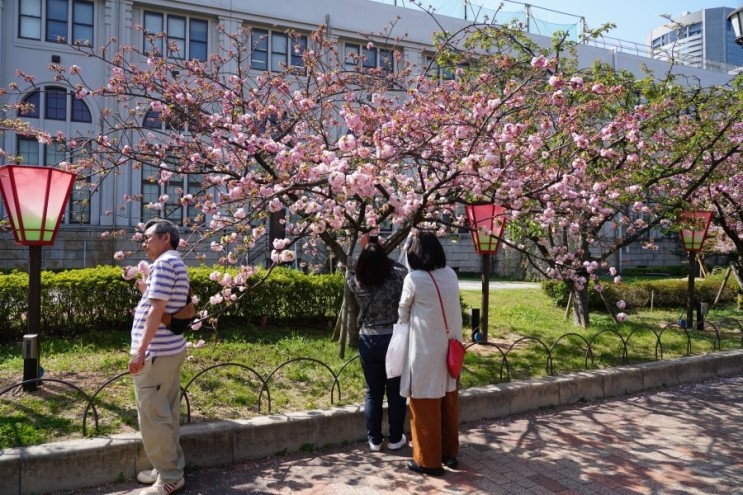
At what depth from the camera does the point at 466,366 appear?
6648 mm

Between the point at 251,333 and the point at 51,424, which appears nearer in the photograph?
the point at 51,424

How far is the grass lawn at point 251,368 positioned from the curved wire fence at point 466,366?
2 centimetres

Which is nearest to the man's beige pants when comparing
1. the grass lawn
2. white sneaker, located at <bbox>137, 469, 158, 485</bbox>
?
white sneaker, located at <bbox>137, 469, 158, 485</bbox>

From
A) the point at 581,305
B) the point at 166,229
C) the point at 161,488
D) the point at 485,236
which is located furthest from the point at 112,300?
the point at 581,305

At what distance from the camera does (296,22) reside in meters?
21.3

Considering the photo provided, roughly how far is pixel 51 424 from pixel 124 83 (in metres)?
4.08

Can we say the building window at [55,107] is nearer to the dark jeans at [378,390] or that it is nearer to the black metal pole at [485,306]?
the black metal pole at [485,306]

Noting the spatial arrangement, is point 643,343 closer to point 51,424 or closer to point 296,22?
point 51,424

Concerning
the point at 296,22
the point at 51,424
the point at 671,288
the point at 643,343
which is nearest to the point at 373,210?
the point at 51,424

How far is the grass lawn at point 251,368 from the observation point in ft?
14.9

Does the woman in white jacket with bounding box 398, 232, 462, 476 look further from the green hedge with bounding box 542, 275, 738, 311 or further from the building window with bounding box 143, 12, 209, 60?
the building window with bounding box 143, 12, 209, 60

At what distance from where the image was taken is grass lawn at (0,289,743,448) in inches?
178

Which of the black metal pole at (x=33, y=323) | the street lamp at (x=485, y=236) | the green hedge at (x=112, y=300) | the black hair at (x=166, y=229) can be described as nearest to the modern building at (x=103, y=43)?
the green hedge at (x=112, y=300)

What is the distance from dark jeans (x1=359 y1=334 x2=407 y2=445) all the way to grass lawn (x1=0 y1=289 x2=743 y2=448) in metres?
0.65
